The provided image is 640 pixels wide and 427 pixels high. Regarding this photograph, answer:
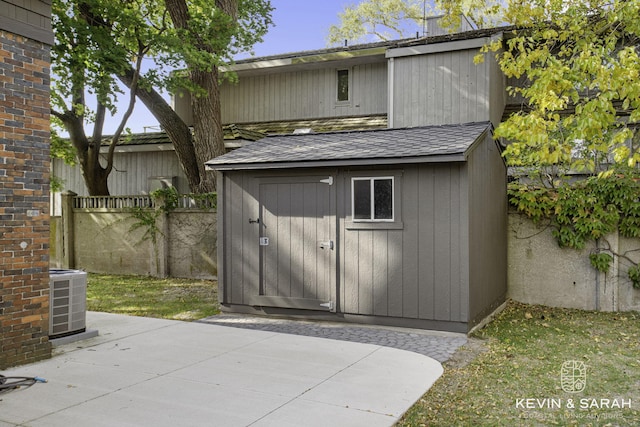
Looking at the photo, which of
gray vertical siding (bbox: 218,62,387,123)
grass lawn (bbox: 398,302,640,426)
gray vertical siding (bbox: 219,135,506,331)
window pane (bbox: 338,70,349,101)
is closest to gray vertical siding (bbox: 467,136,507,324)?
gray vertical siding (bbox: 219,135,506,331)

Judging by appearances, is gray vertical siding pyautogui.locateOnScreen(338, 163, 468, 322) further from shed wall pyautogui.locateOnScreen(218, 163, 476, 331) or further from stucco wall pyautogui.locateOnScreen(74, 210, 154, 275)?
stucco wall pyautogui.locateOnScreen(74, 210, 154, 275)

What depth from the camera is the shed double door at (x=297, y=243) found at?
768 centimetres

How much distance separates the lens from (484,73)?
36.3ft

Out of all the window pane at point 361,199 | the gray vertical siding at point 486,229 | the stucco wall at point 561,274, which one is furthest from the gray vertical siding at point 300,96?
the window pane at point 361,199

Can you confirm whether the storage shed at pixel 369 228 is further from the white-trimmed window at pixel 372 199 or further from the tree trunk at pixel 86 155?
the tree trunk at pixel 86 155

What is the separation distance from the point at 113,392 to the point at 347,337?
3.15 meters

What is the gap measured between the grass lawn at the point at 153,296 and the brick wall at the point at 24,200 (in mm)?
3027

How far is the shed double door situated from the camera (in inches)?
302

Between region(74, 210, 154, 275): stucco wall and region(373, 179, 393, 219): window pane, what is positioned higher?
region(373, 179, 393, 219): window pane

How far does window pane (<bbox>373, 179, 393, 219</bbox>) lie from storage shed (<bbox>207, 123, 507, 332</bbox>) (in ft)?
0.05

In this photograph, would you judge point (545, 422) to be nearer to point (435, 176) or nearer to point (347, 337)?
point (347, 337)

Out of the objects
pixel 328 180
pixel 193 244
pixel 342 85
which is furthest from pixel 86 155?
pixel 328 180

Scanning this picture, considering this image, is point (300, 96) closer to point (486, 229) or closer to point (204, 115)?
point (204, 115)
